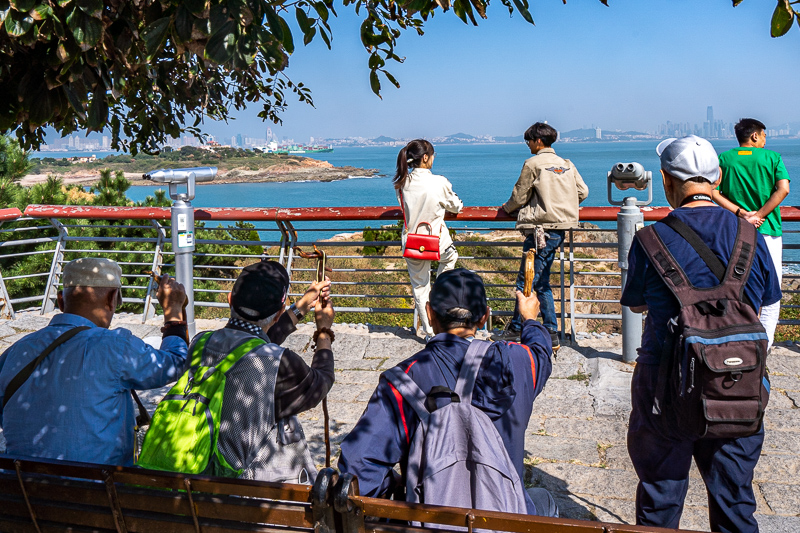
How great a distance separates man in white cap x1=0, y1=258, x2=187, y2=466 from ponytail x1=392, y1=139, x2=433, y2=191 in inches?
136

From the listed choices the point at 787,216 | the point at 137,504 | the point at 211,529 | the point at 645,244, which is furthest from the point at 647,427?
the point at 787,216

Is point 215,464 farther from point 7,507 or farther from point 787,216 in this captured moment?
point 787,216

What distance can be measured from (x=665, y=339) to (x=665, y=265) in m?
0.27

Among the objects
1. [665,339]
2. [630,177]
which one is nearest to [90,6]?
[665,339]

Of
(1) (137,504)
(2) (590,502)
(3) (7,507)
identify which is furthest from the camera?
(2) (590,502)

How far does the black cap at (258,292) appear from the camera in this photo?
2.82 m

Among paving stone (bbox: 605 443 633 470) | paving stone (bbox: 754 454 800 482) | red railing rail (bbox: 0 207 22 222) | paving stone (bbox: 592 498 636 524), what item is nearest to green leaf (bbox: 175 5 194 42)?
paving stone (bbox: 592 498 636 524)

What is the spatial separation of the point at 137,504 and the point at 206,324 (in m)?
5.12

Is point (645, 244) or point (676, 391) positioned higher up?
point (645, 244)

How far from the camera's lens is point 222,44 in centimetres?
219

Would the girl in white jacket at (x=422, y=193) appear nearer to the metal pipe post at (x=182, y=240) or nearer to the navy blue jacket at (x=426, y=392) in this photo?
the metal pipe post at (x=182, y=240)

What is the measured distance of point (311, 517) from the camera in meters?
2.19

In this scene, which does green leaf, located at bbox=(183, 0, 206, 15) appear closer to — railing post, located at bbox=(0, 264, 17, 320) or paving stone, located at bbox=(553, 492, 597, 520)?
paving stone, located at bbox=(553, 492, 597, 520)

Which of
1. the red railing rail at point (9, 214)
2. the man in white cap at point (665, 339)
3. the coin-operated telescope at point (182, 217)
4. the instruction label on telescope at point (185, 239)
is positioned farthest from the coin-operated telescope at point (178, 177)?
the man in white cap at point (665, 339)
